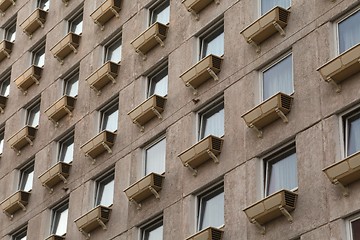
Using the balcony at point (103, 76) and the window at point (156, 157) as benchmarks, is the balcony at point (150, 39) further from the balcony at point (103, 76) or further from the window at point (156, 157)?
the window at point (156, 157)

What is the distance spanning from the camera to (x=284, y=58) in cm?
3391

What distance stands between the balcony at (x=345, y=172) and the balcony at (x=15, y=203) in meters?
18.4

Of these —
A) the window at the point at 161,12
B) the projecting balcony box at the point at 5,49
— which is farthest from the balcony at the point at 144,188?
the projecting balcony box at the point at 5,49

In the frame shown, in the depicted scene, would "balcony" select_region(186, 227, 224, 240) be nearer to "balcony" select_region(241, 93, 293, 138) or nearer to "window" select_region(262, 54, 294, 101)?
"balcony" select_region(241, 93, 293, 138)

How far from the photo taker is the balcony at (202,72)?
36062 millimetres

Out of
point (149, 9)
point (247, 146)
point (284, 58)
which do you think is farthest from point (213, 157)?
point (149, 9)

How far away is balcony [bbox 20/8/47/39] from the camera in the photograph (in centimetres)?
4947

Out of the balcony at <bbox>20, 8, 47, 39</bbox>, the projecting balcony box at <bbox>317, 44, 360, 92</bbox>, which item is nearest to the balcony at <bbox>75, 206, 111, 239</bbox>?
the projecting balcony box at <bbox>317, 44, 360, 92</bbox>

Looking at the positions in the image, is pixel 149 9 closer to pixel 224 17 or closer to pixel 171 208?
pixel 224 17

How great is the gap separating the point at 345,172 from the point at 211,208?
6688 mm

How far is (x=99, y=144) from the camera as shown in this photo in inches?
1587

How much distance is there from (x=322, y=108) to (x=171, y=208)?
729 centimetres

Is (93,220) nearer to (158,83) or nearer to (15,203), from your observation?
(158,83)

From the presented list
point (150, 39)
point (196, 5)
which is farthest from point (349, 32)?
point (150, 39)
